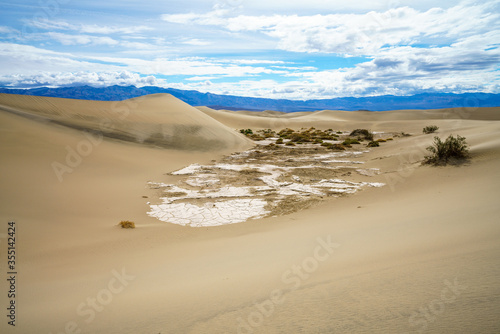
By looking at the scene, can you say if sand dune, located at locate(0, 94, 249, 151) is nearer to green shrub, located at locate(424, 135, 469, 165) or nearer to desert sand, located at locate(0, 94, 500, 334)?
desert sand, located at locate(0, 94, 500, 334)

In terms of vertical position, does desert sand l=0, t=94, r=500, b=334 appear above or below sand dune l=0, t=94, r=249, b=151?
below

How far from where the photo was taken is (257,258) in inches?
173

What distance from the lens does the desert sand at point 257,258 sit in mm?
2455

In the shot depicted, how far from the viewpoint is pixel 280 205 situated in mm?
8570

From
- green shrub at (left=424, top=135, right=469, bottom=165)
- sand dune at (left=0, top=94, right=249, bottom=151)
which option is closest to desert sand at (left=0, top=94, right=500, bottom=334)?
green shrub at (left=424, top=135, right=469, bottom=165)

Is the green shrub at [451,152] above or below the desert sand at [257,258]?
above

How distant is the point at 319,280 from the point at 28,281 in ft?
13.5

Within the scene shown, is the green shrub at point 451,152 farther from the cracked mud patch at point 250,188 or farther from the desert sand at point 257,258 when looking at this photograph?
the cracked mud patch at point 250,188

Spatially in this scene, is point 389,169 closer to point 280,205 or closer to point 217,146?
point 280,205

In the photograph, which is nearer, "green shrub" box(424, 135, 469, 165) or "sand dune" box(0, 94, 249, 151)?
"green shrub" box(424, 135, 469, 165)

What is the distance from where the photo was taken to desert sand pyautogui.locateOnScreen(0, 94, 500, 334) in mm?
2455

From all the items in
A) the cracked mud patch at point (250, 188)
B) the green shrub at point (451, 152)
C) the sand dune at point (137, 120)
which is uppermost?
the sand dune at point (137, 120)

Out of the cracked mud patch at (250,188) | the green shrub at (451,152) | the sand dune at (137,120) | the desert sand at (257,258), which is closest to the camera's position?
the desert sand at (257,258)

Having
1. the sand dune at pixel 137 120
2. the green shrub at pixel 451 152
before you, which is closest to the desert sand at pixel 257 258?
the green shrub at pixel 451 152
